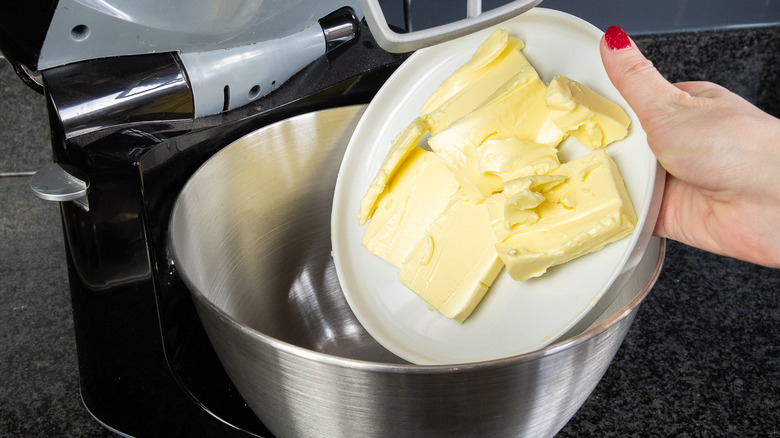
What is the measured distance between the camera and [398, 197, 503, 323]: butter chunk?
1.78ft

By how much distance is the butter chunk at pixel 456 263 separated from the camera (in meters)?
0.54

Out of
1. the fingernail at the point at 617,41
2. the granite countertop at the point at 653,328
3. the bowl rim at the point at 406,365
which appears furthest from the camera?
the granite countertop at the point at 653,328

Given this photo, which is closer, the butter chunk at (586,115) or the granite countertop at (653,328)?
the butter chunk at (586,115)

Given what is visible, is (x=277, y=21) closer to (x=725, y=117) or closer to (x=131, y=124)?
(x=131, y=124)

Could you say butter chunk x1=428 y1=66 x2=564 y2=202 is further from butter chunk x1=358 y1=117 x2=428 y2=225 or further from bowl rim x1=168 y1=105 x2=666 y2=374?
bowl rim x1=168 y1=105 x2=666 y2=374

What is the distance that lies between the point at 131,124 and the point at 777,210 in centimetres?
47

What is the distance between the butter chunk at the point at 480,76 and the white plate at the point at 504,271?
0.8 inches

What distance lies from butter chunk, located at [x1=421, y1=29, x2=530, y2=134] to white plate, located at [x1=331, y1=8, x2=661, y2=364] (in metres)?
0.02

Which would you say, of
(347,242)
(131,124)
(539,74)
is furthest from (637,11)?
(131,124)

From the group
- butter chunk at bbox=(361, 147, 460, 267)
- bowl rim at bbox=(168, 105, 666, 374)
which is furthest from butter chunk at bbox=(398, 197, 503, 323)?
bowl rim at bbox=(168, 105, 666, 374)

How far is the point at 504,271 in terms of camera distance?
1.81ft

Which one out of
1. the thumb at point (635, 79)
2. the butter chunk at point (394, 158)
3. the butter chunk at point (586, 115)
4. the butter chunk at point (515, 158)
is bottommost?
the butter chunk at point (394, 158)

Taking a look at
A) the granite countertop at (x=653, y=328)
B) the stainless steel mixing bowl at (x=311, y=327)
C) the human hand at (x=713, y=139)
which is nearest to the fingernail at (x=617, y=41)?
the human hand at (x=713, y=139)

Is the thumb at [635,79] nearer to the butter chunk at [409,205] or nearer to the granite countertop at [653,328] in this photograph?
the butter chunk at [409,205]
